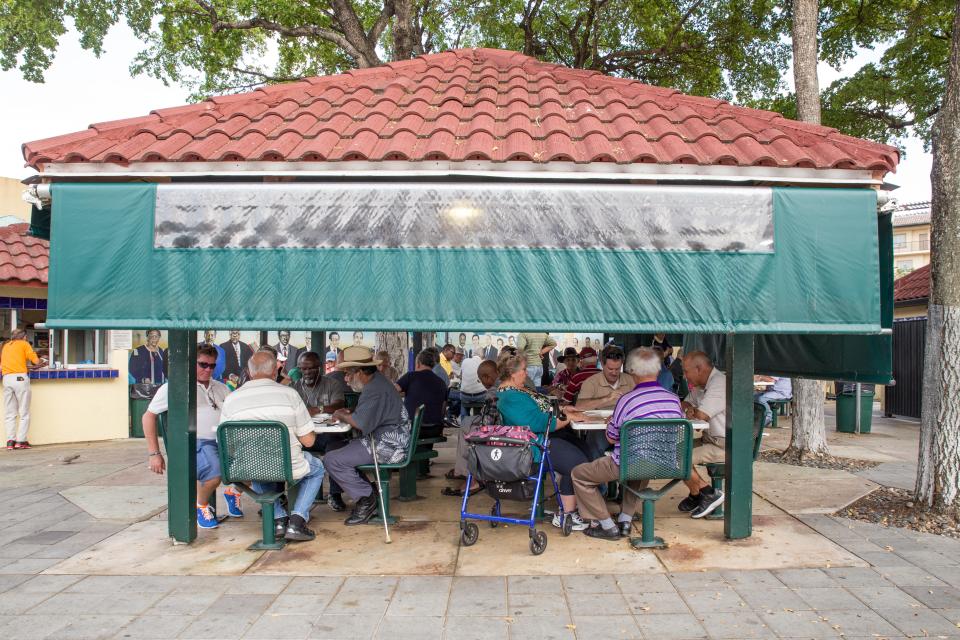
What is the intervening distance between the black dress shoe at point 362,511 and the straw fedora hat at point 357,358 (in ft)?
3.77

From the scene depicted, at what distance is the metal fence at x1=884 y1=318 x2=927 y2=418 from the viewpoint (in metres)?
14.0

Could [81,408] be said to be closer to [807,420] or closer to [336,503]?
[336,503]

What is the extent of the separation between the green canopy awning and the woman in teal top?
97cm

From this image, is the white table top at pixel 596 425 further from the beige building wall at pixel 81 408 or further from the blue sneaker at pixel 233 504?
the beige building wall at pixel 81 408

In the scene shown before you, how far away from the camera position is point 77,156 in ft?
16.1

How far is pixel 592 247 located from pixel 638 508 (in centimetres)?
280

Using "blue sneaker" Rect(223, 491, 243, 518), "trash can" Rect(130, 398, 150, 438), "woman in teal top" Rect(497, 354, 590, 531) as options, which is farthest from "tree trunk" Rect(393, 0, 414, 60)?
"blue sneaker" Rect(223, 491, 243, 518)

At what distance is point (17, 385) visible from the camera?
1082cm

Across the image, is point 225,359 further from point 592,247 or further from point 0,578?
point 592,247

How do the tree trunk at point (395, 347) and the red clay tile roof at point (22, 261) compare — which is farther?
the tree trunk at point (395, 347)

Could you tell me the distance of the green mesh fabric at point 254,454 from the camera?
514cm

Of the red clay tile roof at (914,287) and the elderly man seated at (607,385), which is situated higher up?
the red clay tile roof at (914,287)

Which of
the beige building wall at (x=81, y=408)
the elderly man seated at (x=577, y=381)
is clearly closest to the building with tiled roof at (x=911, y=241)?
the elderly man seated at (x=577, y=381)

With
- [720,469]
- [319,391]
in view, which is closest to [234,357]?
[319,391]
